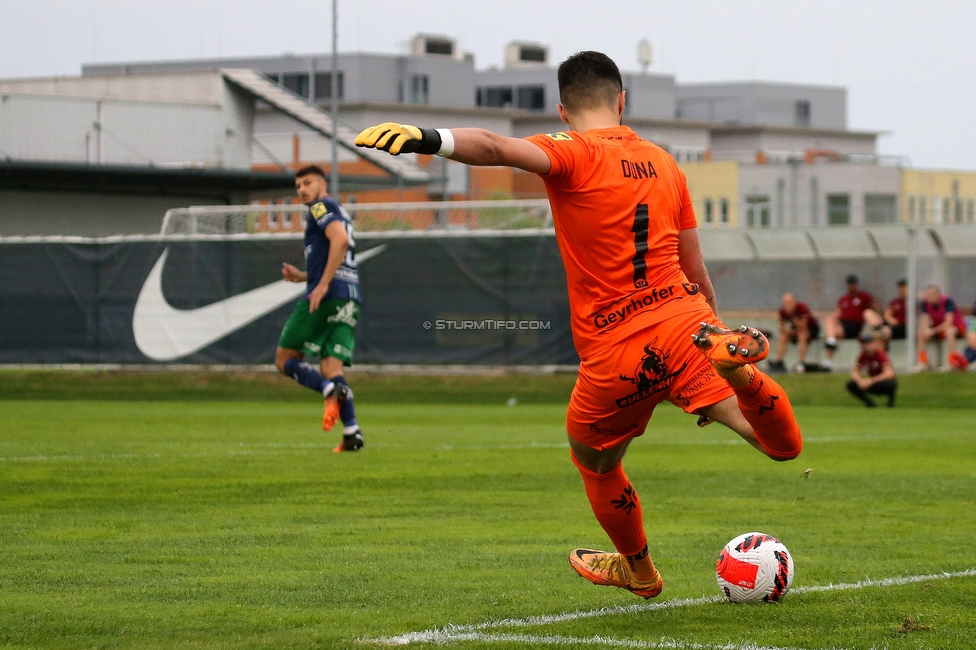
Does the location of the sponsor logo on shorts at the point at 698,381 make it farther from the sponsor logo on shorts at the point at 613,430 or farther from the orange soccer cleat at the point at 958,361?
the orange soccer cleat at the point at 958,361

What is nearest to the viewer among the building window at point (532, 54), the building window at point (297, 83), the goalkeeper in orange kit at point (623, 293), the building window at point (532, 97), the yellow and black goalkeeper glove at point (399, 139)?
the yellow and black goalkeeper glove at point (399, 139)

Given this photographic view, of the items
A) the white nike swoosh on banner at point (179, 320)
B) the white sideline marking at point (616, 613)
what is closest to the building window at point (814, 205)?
the white nike swoosh on banner at point (179, 320)

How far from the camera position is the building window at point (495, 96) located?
10394 centimetres

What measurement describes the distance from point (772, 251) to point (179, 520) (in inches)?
917

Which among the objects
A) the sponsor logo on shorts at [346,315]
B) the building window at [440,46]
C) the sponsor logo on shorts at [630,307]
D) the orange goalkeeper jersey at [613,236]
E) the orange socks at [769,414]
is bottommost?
the sponsor logo on shorts at [346,315]

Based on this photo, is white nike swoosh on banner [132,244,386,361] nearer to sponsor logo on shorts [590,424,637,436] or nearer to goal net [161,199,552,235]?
goal net [161,199,552,235]

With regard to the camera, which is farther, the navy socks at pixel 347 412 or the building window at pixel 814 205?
the building window at pixel 814 205

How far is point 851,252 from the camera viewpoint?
27.7 m

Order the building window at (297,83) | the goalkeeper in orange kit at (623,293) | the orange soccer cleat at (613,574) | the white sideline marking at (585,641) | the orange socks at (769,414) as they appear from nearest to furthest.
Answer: the white sideline marking at (585,641) < the orange socks at (769,414) < the goalkeeper in orange kit at (623,293) < the orange soccer cleat at (613,574) < the building window at (297,83)

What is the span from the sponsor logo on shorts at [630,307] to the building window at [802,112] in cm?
11573

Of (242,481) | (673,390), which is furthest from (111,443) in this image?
(673,390)

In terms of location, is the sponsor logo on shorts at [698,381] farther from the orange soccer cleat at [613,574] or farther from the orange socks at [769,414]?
the orange soccer cleat at [613,574]

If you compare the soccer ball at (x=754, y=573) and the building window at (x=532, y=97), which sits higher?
the building window at (x=532, y=97)

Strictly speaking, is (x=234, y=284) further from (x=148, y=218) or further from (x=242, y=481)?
(x=148, y=218)
